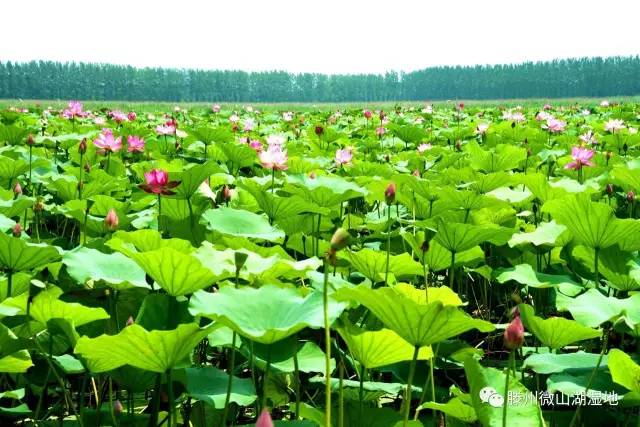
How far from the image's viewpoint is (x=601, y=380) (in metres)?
1.08

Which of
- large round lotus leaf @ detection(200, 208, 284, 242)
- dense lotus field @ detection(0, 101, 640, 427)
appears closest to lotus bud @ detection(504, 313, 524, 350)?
dense lotus field @ detection(0, 101, 640, 427)

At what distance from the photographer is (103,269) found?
1.25 meters

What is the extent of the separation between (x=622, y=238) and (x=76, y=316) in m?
1.17

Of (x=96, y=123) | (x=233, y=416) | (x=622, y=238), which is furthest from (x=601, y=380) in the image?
(x=96, y=123)

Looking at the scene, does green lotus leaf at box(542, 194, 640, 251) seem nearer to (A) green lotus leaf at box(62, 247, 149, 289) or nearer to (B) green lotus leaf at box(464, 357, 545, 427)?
(B) green lotus leaf at box(464, 357, 545, 427)

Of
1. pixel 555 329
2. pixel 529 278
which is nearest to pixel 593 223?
pixel 529 278

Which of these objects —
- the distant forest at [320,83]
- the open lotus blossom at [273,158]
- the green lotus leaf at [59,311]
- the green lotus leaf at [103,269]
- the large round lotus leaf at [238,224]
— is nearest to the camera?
the green lotus leaf at [59,311]

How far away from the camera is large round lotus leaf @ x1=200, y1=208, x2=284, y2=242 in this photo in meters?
1.56

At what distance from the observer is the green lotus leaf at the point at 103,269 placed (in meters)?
1.17

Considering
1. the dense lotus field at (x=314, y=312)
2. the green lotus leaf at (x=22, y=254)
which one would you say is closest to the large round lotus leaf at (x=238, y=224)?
the dense lotus field at (x=314, y=312)

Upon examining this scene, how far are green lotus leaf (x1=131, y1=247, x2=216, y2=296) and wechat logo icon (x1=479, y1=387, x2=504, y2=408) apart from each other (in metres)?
0.45

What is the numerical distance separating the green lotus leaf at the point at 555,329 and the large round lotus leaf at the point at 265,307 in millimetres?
388

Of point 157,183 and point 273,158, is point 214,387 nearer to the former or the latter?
point 157,183

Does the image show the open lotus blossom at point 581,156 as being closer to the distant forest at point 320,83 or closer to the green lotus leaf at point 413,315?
the green lotus leaf at point 413,315
